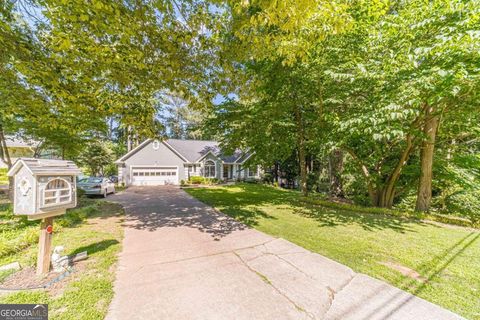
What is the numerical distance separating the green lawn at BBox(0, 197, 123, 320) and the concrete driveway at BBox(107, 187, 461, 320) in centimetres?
22

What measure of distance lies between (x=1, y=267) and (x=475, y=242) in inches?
415

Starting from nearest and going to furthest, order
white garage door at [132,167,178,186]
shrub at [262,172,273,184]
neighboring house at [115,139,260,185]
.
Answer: neighboring house at [115,139,260,185] → white garage door at [132,167,178,186] → shrub at [262,172,273,184]

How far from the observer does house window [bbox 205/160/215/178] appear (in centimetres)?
2559

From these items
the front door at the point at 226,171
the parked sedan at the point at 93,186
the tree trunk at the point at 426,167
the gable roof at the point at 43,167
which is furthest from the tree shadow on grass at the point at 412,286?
the front door at the point at 226,171

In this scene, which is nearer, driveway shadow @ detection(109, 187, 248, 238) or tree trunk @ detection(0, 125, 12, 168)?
driveway shadow @ detection(109, 187, 248, 238)

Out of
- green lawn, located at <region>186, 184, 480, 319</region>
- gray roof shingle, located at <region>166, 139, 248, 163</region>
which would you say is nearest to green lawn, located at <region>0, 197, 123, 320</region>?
green lawn, located at <region>186, 184, 480, 319</region>

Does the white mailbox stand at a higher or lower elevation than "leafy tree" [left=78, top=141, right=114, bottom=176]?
lower

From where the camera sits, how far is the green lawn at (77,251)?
9.22 feet

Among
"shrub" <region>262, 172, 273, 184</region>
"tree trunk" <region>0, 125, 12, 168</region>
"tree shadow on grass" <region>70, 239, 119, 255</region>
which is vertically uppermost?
"tree trunk" <region>0, 125, 12, 168</region>

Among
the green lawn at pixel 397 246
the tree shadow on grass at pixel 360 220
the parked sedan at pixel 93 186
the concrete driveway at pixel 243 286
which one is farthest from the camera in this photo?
the parked sedan at pixel 93 186

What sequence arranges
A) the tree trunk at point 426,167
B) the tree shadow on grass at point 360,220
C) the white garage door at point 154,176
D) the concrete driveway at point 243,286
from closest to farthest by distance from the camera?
1. the concrete driveway at point 243,286
2. the tree shadow on grass at point 360,220
3. the tree trunk at point 426,167
4. the white garage door at point 154,176

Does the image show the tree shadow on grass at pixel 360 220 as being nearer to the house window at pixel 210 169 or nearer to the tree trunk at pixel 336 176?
the tree trunk at pixel 336 176

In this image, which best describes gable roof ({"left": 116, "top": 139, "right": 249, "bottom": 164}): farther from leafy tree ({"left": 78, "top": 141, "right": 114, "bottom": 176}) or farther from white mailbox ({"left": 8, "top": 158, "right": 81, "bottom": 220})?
white mailbox ({"left": 8, "top": 158, "right": 81, "bottom": 220})

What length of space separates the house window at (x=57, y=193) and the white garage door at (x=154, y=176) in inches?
762
